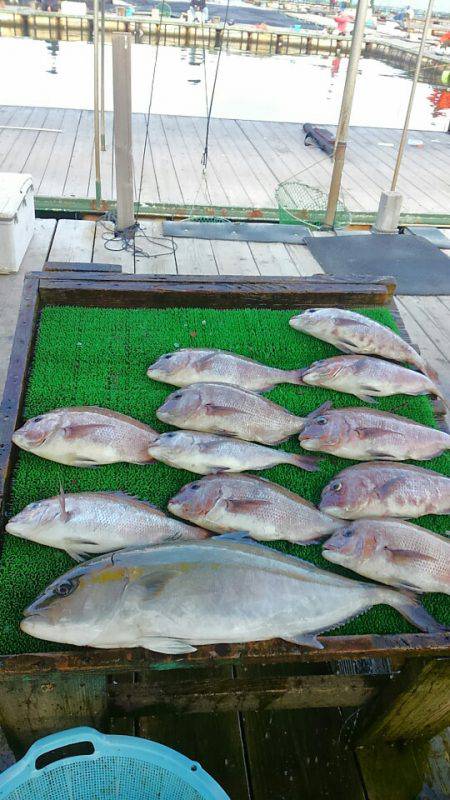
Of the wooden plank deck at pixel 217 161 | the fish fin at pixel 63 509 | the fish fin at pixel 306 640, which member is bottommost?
the wooden plank deck at pixel 217 161

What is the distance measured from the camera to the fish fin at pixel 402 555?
1.74 m

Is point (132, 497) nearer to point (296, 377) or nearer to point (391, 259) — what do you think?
point (296, 377)

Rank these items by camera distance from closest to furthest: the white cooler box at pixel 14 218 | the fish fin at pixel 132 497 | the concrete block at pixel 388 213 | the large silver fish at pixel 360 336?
1. the fish fin at pixel 132 497
2. the large silver fish at pixel 360 336
3. the white cooler box at pixel 14 218
4. the concrete block at pixel 388 213

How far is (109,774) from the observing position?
5.29 feet

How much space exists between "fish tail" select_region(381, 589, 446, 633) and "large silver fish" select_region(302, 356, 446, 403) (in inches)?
36.8

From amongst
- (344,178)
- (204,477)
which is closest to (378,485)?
(204,477)

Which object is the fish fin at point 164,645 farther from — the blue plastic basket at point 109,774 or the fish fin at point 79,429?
the fish fin at point 79,429

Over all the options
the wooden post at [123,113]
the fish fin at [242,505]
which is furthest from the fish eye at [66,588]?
the wooden post at [123,113]

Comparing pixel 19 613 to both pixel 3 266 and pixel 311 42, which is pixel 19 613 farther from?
pixel 311 42

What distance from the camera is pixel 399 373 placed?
2.49 meters

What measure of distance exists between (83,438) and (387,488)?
1.08 metres

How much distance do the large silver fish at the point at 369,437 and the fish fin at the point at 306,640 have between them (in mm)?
775

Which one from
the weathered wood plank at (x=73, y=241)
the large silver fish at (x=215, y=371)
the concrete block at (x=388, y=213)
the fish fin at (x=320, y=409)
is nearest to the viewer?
the fish fin at (x=320, y=409)

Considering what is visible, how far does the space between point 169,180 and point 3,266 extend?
3121 mm
